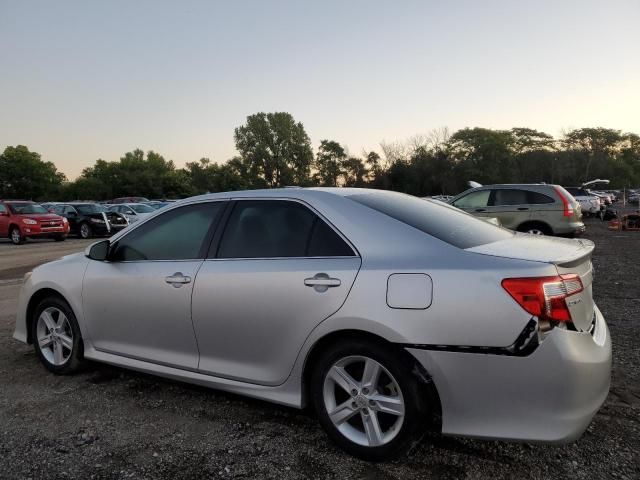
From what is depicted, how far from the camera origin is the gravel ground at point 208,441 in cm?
270

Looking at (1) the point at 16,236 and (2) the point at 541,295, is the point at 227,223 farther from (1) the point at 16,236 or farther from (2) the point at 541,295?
(1) the point at 16,236

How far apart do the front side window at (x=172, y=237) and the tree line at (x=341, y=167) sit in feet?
237

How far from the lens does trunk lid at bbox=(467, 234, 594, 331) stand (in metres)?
2.50

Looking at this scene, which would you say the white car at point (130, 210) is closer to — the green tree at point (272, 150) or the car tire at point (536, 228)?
the car tire at point (536, 228)

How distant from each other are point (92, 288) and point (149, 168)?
96.8m

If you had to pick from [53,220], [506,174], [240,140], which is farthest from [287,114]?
[53,220]

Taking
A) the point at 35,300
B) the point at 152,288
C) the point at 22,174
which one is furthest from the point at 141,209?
the point at 22,174

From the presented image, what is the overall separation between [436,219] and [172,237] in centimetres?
185

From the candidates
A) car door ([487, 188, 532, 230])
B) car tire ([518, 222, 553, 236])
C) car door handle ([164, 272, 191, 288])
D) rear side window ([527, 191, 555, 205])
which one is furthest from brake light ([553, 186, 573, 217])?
car door handle ([164, 272, 191, 288])

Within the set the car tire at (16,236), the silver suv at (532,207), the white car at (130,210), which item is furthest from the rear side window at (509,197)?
the car tire at (16,236)

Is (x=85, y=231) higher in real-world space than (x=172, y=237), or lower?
lower

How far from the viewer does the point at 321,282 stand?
2.81 meters

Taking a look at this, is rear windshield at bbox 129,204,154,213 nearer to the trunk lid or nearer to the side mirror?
the side mirror

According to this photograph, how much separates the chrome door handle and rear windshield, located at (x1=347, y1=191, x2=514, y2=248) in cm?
53
